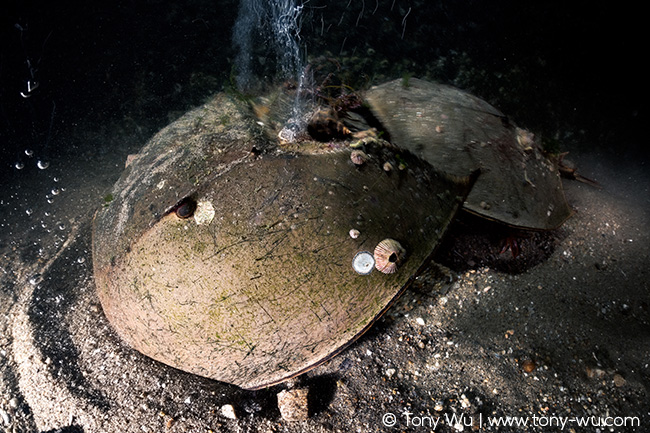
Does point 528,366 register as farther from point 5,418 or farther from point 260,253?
point 5,418

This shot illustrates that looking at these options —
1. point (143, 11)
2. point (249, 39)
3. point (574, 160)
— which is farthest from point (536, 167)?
point (143, 11)

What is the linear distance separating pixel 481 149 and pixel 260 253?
1.63 meters

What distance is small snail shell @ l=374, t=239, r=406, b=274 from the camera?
4.33ft

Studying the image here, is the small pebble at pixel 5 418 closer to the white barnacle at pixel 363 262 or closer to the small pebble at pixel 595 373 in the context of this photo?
the white barnacle at pixel 363 262

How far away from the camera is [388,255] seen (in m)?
1.32

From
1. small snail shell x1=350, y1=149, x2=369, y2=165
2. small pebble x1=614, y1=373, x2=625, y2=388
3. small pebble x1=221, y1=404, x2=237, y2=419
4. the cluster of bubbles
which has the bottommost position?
small pebble x1=614, y1=373, x2=625, y2=388

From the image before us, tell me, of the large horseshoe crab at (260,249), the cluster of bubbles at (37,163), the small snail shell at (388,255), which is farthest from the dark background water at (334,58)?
the small snail shell at (388,255)

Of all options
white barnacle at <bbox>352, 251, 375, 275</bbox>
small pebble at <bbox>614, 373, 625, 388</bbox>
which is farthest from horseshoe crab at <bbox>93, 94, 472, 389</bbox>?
small pebble at <bbox>614, 373, 625, 388</bbox>

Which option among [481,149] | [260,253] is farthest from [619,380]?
[260,253]

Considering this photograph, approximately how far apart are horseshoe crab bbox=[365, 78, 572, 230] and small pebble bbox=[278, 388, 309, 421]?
141 centimetres

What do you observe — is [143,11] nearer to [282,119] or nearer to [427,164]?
[282,119]

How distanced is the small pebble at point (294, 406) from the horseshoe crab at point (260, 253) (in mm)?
287

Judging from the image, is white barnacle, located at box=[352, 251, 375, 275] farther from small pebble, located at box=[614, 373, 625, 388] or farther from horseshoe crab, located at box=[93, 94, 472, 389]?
small pebble, located at box=[614, 373, 625, 388]

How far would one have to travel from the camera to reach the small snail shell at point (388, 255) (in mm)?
1321
